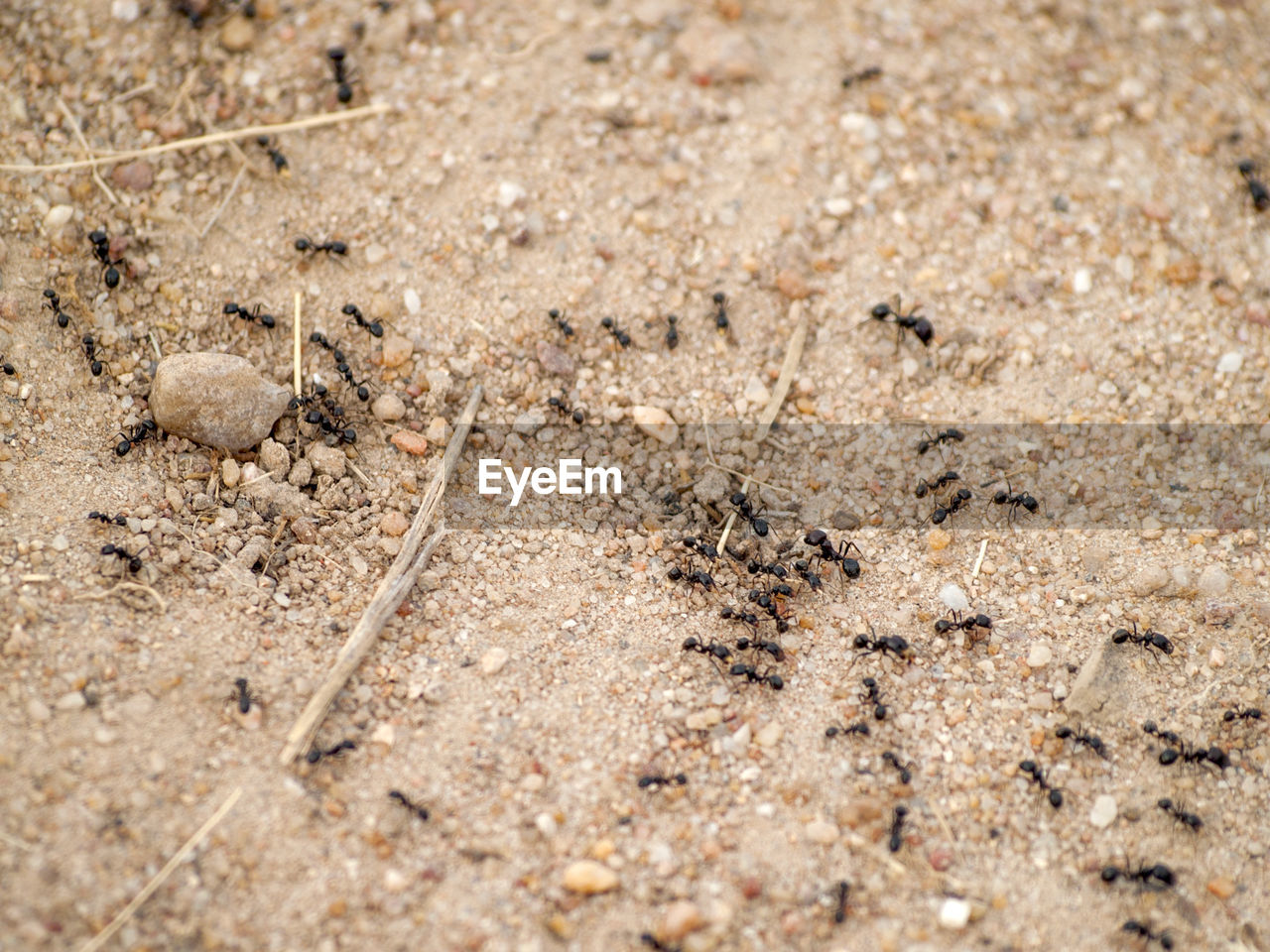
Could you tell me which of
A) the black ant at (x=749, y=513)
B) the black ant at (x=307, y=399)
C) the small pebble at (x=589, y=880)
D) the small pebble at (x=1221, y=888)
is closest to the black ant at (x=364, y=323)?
the black ant at (x=307, y=399)

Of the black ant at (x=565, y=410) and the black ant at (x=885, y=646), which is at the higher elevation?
the black ant at (x=565, y=410)

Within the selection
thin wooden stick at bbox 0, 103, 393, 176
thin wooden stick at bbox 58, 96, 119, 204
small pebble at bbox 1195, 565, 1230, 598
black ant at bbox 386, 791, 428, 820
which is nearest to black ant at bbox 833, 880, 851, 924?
black ant at bbox 386, 791, 428, 820

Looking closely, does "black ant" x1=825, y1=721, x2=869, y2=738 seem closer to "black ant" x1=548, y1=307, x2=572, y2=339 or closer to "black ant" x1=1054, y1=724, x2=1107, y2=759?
"black ant" x1=1054, y1=724, x2=1107, y2=759

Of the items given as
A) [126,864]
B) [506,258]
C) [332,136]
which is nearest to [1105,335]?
[506,258]

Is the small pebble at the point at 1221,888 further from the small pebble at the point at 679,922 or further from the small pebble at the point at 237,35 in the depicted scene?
the small pebble at the point at 237,35

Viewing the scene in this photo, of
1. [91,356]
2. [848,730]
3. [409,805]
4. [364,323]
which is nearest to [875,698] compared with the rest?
[848,730]

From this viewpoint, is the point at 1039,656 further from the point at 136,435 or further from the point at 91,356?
the point at 91,356

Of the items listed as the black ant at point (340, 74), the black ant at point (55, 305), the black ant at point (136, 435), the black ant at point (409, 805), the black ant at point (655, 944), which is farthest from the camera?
the black ant at point (340, 74)
